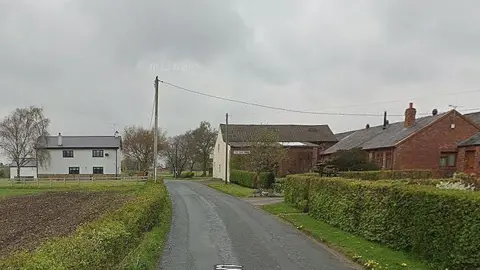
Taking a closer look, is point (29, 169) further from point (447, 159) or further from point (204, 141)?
point (447, 159)

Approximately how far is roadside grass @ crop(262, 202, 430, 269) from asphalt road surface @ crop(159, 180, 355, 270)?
44cm

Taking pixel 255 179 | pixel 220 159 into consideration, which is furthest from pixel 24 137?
pixel 255 179

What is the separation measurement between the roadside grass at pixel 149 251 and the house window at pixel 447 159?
1228 inches

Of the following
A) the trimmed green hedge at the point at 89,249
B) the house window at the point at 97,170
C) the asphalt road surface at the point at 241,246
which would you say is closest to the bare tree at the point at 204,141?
the house window at the point at 97,170

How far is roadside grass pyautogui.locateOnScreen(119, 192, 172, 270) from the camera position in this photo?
28.1 ft

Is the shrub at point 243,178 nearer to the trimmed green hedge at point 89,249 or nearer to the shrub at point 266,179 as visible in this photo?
the shrub at point 266,179

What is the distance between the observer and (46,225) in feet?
57.4

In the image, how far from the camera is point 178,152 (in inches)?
3698

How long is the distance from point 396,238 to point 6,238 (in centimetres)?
1289

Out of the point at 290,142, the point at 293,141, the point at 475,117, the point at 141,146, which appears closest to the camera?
the point at 475,117

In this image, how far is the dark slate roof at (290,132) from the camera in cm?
5994

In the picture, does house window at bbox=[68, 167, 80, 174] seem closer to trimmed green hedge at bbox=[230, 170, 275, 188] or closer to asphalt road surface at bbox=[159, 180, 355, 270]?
trimmed green hedge at bbox=[230, 170, 275, 188]

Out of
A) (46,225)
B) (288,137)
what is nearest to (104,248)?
(46,225)

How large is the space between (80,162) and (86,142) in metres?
3.90
